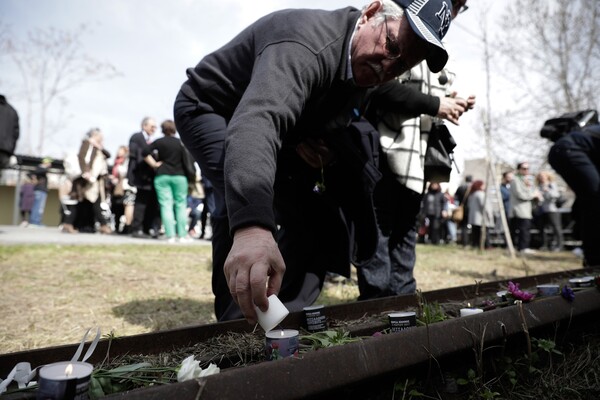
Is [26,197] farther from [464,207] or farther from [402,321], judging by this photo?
[402,321]

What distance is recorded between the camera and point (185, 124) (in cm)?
233

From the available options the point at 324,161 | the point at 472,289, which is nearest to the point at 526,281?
the point at 472,289

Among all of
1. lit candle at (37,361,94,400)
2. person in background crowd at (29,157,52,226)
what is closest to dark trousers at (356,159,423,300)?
lit candle at (37,361,94,400)

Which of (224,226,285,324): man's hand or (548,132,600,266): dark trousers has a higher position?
(548,132,600,266): dark trousers

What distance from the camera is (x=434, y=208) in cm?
1216

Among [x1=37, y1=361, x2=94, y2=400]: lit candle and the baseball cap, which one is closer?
[x1=37, y1=361, x2=94, y2=400]: lit candle

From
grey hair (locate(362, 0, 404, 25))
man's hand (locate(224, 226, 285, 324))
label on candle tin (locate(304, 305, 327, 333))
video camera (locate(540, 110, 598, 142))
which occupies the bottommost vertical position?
label on candle tin (locate(304, 305, 327, 333))

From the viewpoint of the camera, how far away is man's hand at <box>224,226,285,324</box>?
3.88 feet

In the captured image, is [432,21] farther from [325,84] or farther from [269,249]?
[269,249]

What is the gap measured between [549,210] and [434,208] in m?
2.83

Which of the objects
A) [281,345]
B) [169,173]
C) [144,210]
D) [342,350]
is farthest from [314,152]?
[144,210]

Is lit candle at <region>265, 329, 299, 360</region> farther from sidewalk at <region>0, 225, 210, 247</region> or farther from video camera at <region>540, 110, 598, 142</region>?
sidewalk at <region>0, 225, 210, 247</region>

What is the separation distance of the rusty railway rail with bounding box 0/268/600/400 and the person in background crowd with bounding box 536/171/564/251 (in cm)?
1068

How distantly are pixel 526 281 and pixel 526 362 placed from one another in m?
1.42
